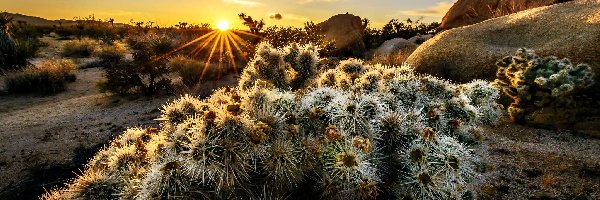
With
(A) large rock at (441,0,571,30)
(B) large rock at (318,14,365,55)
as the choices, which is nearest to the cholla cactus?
(B) large rock at (318,14,365,55)

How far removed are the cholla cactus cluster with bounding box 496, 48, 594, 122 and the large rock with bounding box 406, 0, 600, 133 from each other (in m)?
0.80

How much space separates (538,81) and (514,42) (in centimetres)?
328

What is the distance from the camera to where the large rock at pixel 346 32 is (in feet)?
59.0

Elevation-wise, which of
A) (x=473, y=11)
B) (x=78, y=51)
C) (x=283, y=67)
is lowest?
(x=78, y=51)

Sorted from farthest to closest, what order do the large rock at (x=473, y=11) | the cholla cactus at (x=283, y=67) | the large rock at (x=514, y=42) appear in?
the large rock at (x=473, y=11), the large rock at (x=514, y=42), the cholla cactus at (x=283, y=67)

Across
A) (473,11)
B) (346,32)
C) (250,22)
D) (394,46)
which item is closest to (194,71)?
(250,22)

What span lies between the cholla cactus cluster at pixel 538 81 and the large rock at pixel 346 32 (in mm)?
9877

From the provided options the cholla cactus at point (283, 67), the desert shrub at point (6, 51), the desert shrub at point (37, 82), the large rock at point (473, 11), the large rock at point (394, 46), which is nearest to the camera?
the cholla cactus at point (283, 67)

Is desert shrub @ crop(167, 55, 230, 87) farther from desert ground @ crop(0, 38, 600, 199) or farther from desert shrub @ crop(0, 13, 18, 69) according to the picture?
desert shrub @ crop(0, 13, 18, 69)

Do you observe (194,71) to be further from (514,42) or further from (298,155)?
(298,155)

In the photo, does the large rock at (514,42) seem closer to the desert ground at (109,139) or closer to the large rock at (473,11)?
the desert ground at (109,139)

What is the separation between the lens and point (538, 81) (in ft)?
22.8

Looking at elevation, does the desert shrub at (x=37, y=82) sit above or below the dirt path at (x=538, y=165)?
below

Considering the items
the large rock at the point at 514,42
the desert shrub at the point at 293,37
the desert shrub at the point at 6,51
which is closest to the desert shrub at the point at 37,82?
the desert shrub at the point at 6,51
